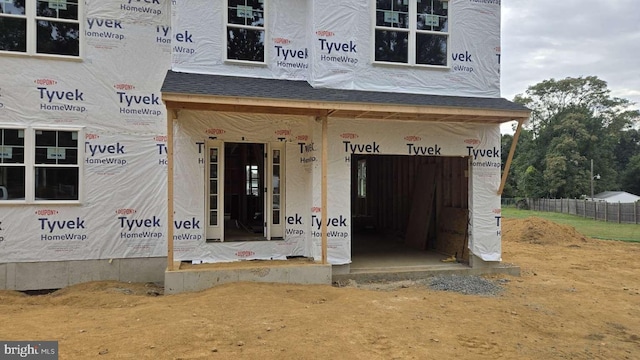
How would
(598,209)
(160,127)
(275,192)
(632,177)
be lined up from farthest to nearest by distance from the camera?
(632,177) < (598,209) < (275,192) < (160,127)

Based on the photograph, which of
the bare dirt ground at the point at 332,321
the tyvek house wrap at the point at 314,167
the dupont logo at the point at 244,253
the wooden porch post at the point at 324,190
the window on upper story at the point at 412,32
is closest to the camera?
the bare dirt ground at the point at 332,321

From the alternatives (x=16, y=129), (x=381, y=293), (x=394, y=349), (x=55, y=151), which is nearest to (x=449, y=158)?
(x=381, y=293)

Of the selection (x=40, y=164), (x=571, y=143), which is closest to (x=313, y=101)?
(x=40, y=164)

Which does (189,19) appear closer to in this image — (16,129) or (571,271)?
(16,129)

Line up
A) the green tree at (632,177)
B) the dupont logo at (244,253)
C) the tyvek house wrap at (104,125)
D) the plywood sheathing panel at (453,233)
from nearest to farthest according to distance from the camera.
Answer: the tyvek house wrap at (104,125), the dupont logo at (244,253), the plywood sheathing panel at (453,233), the green tree at (632,177)

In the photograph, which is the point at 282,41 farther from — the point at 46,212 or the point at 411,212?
the point at 411,212

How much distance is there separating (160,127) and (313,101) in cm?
346

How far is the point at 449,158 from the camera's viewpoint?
10.5 metres

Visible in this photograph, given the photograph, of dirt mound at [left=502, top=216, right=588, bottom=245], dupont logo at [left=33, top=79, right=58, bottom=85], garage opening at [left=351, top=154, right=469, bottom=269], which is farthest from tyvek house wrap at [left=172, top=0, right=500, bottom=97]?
dirt mound at [left=502, top=216, right=588, bottom=245]

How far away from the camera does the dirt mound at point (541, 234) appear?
51.8 feet

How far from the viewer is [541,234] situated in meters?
16.2

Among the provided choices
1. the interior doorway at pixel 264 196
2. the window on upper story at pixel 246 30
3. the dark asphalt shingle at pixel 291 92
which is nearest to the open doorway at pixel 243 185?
the interior doorway at pixel 264 196

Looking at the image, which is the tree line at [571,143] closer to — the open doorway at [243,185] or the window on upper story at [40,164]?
the open doorway at [243,185]

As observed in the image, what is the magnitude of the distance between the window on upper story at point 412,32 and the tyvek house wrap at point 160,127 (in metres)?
Answer: 0.32
